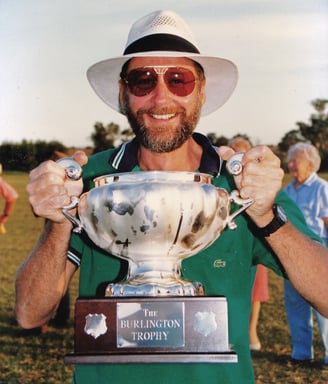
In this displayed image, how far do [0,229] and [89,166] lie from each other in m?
7.04

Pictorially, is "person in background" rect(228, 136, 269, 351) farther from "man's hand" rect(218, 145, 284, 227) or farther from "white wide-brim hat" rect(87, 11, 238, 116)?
"man's hand" rect(218, 145, 284, 227)

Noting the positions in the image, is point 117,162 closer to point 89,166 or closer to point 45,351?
point 89,166

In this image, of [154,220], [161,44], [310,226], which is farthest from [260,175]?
[310,226]

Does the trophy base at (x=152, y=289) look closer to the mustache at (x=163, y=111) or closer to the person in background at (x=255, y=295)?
the mustache at (x=163, y=111)

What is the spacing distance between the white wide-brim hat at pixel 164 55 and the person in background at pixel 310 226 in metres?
3.11

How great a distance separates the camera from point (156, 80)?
2188 millimetres

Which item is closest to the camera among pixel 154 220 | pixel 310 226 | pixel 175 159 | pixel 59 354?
pixel 154 220

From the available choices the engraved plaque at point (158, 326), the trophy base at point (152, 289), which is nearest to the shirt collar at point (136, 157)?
the trophy base at point (152, 289)

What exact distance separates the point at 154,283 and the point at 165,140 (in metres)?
0.59

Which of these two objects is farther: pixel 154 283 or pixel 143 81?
pixel 143 81

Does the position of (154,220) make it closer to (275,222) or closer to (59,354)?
(275,222)

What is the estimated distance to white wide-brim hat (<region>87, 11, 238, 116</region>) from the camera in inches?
88.0

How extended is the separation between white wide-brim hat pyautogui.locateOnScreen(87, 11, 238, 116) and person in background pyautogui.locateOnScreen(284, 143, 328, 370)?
3111mm

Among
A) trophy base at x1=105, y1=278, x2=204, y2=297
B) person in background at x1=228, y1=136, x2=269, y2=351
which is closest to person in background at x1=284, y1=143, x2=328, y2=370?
person in background at x1=228, y1=136, x2=269, y2=351
